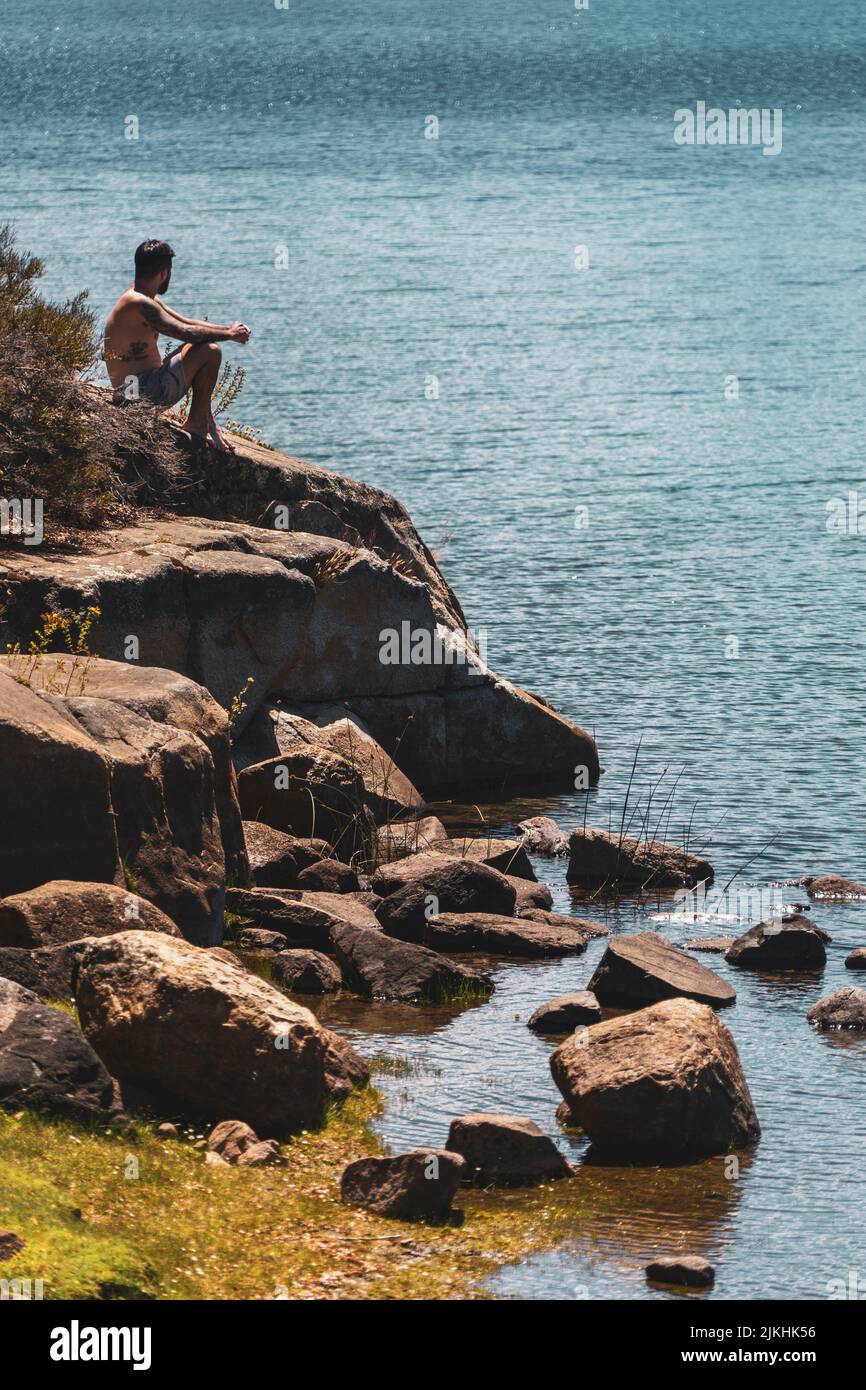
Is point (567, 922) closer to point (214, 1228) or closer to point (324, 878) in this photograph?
point (324, 878)

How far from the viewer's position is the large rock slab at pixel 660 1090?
40.6 ft

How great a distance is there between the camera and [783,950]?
16516 millimetres

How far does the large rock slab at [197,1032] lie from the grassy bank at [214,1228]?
1.39ft

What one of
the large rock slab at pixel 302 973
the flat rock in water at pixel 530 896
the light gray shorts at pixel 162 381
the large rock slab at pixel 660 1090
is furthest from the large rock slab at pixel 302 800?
the large rock slab at pixel 660 1090

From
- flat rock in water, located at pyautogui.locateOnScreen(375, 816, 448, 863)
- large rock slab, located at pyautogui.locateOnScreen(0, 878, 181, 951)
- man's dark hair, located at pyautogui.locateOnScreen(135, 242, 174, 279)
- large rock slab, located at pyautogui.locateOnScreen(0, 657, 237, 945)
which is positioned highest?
man's dark hair, located at pyautogui.locateOnScreen(135, 242, 174, 279)

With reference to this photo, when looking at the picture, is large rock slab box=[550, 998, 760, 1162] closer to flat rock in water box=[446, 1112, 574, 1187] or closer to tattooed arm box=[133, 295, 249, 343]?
flat rock in water box=[446, 1112, 574, 1187]

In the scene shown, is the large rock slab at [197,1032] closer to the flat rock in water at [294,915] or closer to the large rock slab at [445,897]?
the flat rock in water at [294,915]

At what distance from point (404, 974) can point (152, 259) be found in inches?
339

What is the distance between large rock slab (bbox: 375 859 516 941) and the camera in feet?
54.8

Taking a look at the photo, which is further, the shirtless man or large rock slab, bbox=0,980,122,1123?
the shirtless man

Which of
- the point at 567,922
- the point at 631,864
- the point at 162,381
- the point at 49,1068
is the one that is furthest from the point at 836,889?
the point at 49,1068

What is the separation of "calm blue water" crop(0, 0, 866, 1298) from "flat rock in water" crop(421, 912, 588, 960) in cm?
37

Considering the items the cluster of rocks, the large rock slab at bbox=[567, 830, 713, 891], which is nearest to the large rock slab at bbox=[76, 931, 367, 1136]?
the cluster of rocks

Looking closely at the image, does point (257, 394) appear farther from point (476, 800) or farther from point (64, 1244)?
point (64, 1244)
